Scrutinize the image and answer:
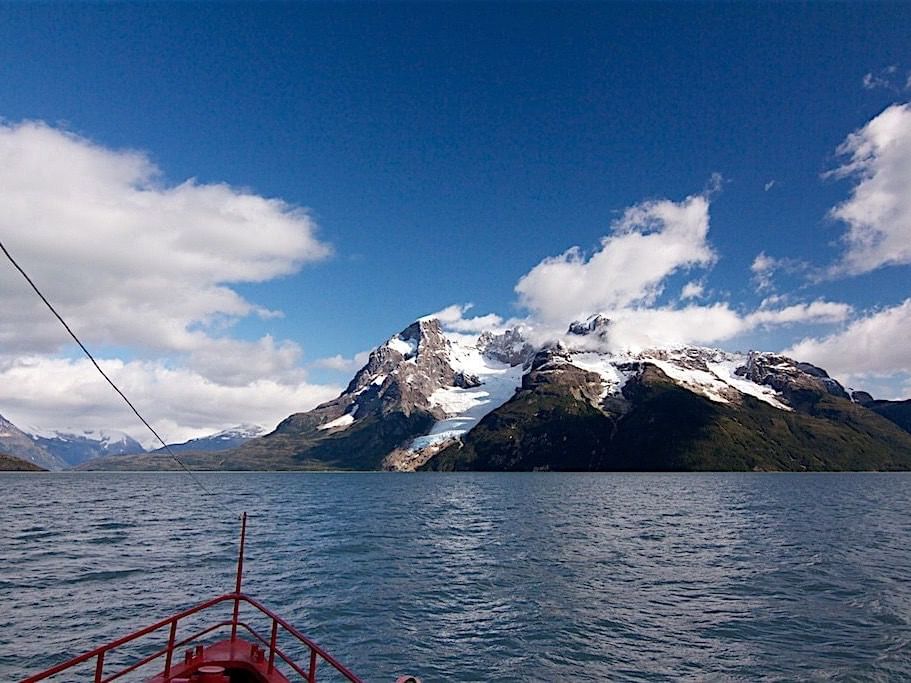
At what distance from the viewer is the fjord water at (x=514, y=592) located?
101ft

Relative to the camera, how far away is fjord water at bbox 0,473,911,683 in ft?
101

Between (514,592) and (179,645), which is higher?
(179,645)

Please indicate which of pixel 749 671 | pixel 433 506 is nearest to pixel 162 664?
pixel 749 671

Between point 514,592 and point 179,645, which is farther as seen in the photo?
point 514,592

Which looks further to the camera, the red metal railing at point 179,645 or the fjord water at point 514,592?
the fjord water at point 514,592

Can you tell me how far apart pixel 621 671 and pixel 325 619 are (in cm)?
1886

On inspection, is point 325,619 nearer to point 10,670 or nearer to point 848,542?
point 10,670

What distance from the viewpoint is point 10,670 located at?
28.7 m

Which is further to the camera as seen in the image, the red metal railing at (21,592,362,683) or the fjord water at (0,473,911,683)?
the fjord water at (0,473,911,683)

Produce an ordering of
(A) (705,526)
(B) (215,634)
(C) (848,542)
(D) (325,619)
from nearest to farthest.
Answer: (B) (215,634) → (D) (325,619) → (C) (848,542) → (A) (705,526)

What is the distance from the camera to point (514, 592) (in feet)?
149

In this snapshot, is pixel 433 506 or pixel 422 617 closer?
pixel 422 617

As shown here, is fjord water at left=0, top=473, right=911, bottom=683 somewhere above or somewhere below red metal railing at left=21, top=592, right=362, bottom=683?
below

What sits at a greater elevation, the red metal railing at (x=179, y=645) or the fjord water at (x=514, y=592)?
the red metal railing at (x=179, y=645)
